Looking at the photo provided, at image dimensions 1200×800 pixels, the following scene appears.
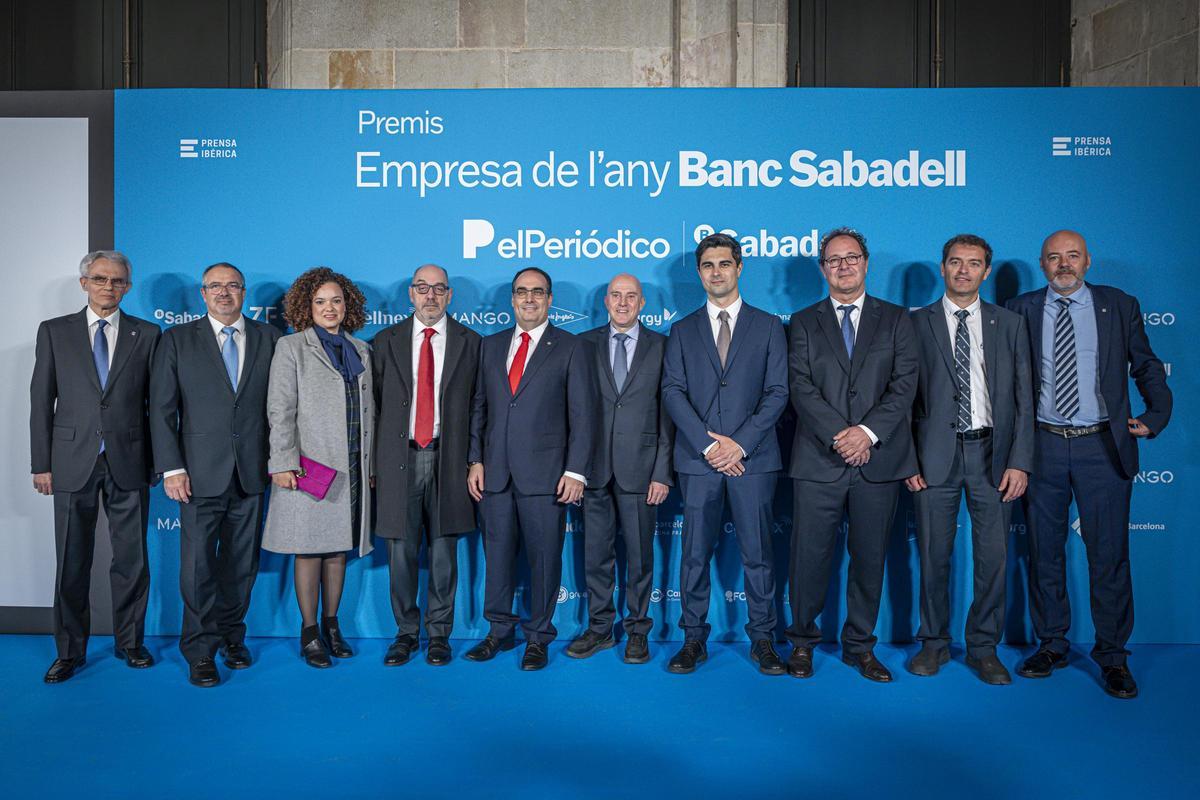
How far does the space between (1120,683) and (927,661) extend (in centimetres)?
78

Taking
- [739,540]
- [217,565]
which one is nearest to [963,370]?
[739,540]

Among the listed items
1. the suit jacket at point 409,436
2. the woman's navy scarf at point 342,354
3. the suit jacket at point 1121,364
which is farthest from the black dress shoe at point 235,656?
the suit jacket at point 1121,364

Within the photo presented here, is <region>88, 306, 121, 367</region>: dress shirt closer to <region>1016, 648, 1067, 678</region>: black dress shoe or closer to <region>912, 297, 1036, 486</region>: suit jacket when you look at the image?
<region>912, 297, 1036, 486</region>: suit jacket

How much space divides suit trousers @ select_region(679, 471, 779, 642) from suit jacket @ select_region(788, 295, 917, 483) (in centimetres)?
24

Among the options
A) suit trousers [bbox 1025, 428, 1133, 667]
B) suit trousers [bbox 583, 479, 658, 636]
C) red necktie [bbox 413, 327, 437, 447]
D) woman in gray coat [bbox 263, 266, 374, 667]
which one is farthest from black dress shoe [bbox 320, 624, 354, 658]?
suit trousers [bbox 1025, 428, 1133, 667]

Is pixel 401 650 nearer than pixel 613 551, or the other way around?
pixel 401 650

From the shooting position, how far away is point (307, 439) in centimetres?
371

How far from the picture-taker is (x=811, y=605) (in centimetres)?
378

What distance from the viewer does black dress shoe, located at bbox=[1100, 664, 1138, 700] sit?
3.50 meters

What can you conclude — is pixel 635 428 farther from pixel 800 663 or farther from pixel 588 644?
pixel 800 663

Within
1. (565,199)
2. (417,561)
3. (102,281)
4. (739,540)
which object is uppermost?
(565,199)

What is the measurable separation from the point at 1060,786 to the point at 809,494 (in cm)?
144

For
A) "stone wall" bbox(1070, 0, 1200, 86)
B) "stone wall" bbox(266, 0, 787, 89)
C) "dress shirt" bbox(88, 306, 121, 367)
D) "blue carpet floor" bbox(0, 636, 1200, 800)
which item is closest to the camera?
"blue carpet floor" bbox(0, 636, 1200, 800)

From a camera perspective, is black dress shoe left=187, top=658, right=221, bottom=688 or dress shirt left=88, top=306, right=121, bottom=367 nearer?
black dress shoe left=187, top=658, right=221, bottom=688
